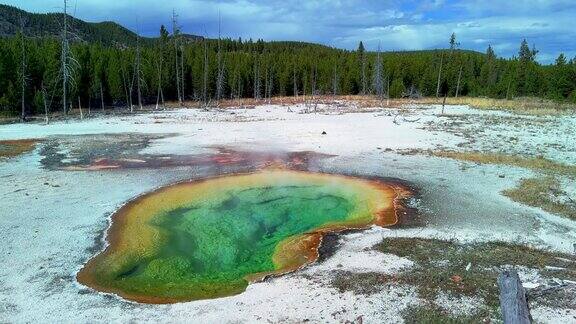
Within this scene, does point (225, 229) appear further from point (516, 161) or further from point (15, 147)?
point (15, 147)

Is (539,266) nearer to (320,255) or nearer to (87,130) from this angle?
(320,255)

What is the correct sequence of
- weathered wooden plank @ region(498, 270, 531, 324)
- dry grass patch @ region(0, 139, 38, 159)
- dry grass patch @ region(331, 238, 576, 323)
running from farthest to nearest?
dry grass patch @ region(0, 139, 38, 159) < dry grass patch @ region(331, 238, 576, 323) < weathered wooden plank @ region(498, 270, 531, 324)

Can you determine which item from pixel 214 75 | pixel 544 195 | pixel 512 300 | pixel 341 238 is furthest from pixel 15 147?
pixel 214 75

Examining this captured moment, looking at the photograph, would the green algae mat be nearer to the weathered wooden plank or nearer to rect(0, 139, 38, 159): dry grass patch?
the weathered wooden plank

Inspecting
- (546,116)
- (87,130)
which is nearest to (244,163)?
(87,130)

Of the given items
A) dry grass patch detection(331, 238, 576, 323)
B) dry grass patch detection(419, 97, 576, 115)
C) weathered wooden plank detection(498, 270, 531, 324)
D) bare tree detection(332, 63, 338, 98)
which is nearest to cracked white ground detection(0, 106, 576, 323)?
dry grass patch detection(331, 238, 576, 323)

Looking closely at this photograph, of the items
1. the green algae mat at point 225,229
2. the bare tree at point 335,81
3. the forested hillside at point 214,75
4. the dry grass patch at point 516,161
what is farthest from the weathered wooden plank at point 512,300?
the bare tree at point 335,81

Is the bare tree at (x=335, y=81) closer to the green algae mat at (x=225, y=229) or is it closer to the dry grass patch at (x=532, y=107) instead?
the dry grass patch at (x=532, y=107)
